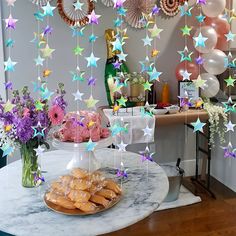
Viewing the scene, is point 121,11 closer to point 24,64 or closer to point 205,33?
point 205,33

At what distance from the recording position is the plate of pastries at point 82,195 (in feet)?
3.74

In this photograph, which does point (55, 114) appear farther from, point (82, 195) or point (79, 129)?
point (82, 195)

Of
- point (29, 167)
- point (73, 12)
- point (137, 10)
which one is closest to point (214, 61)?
point (137, 10)

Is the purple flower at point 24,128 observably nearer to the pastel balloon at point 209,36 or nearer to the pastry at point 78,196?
the pastry at point 78,196

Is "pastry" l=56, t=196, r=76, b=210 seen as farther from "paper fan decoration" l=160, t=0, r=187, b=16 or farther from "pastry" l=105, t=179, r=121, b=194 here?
"paper fan decoration" l=160, t=0, r=187, b=16

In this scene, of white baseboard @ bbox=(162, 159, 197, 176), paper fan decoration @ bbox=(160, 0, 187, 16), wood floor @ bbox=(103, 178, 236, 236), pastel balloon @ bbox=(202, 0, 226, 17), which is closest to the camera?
wood floor @ bbox=(103, 178, 236, 236)

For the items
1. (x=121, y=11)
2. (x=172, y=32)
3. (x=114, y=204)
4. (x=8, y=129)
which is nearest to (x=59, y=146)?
(x=8, y=129)

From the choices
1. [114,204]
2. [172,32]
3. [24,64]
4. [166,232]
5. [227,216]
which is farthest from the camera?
[172,32]

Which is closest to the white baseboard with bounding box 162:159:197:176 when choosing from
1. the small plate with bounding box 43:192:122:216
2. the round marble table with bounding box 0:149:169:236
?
the round marble table with bounding box 0:149:169:236

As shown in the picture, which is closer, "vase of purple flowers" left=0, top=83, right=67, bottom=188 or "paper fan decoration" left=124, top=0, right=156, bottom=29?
"vase of purple flowers" left=0, top=83, right=67, bottom=188

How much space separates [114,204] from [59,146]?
1.30ft

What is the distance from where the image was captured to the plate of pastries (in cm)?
114

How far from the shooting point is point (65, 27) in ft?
9.62

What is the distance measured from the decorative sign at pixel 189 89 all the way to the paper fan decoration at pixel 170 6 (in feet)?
2.44
